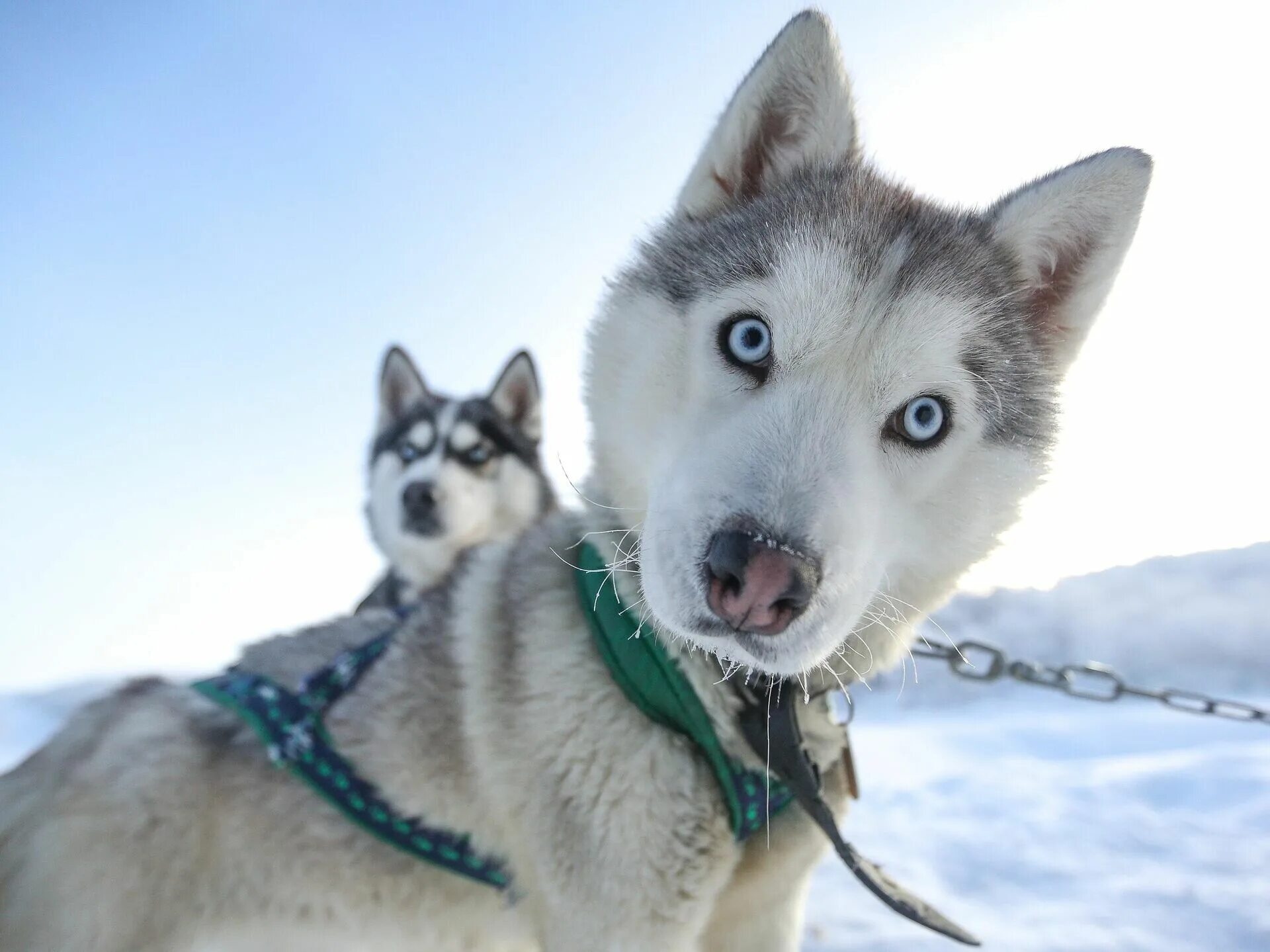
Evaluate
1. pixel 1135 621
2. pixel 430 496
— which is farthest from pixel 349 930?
pixel 1135 621

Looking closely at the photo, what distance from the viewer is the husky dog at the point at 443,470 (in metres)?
4.42

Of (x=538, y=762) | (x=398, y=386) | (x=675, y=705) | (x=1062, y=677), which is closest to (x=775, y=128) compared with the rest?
(x=675, y=705)

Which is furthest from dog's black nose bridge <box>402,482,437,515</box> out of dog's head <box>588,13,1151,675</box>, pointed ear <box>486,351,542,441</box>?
dog's head <box>588,13,1151,675</box>

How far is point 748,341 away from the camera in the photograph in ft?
4.57

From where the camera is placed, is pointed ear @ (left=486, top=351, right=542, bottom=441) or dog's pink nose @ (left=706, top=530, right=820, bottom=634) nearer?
dog's pink nose @ (left=706, top=530, right=820, bottom=634)

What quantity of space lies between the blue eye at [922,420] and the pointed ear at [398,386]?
4292 millimetres

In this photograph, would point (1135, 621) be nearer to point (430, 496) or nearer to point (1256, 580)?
point (1256, 580)

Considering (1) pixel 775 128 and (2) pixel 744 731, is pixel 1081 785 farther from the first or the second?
(1) pixel 775 128

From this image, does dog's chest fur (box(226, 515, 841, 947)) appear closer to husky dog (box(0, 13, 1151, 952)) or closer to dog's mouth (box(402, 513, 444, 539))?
husky dog (box(0, 13, 1151, 952))

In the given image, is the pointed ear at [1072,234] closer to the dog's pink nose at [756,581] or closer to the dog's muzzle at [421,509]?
the dog's pink nose at [756,581]

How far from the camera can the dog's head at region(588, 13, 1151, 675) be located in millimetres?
1140

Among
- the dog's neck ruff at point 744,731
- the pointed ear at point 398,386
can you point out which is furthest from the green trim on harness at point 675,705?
the pointed ear at point 398,386

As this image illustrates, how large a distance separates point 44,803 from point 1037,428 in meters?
2.34

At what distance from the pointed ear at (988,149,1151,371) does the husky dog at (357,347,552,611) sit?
3152 mm
